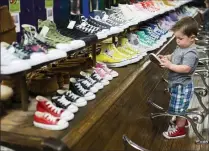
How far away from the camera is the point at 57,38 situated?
1.78 metres

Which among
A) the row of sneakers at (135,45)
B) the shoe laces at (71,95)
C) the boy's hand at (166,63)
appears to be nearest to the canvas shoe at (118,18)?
the row of sneakers at (135,45)

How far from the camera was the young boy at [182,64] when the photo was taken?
268 centimetres

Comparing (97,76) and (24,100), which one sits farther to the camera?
(97,76)

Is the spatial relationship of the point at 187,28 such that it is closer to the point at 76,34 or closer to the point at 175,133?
the point at 175,133

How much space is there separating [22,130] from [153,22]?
320cm

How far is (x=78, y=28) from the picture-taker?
6.88 ft

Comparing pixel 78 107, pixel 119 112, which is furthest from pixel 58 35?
pixel 119 112

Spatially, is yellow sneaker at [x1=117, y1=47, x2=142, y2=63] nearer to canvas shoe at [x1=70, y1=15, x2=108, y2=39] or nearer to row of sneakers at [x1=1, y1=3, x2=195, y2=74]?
row of sneakers at [x1=1, y1=3, x2=195, y2=74]

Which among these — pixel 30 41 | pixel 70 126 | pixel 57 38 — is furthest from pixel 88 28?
pixel 70 126

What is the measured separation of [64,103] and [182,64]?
1.39 m

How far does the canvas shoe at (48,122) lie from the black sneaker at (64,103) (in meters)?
0.14

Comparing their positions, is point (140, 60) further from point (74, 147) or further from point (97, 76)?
point (74, 147)

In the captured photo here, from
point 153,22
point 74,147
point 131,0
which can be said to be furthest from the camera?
point 153,22

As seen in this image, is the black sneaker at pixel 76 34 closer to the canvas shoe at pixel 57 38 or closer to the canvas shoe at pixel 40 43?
the canvas shoe at pixel 57 38
